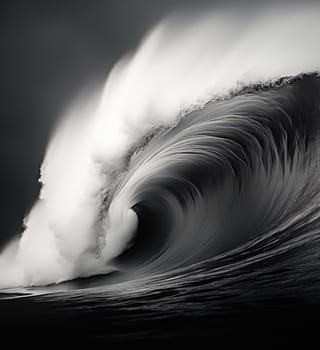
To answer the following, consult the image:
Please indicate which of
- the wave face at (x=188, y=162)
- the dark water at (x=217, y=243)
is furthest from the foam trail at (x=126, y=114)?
the dark water at (x=217, y=243)

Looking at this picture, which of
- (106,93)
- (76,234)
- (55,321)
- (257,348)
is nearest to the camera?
(257,348)

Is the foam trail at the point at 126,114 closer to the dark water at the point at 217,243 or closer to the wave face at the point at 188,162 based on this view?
the wave face at the point at 188,162

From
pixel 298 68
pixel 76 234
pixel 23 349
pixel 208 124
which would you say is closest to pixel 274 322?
pixel 23 349

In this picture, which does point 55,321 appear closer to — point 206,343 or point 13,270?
point 206,343

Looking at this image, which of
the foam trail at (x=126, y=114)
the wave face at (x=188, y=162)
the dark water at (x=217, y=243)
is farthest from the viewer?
the foam trail at (x=126, y=114)

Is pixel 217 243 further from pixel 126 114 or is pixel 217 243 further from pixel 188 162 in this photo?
pixel 126 114

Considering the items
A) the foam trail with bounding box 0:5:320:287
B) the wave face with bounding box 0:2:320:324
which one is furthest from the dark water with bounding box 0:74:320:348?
the foam trail with bounding box 0:5:320:287
